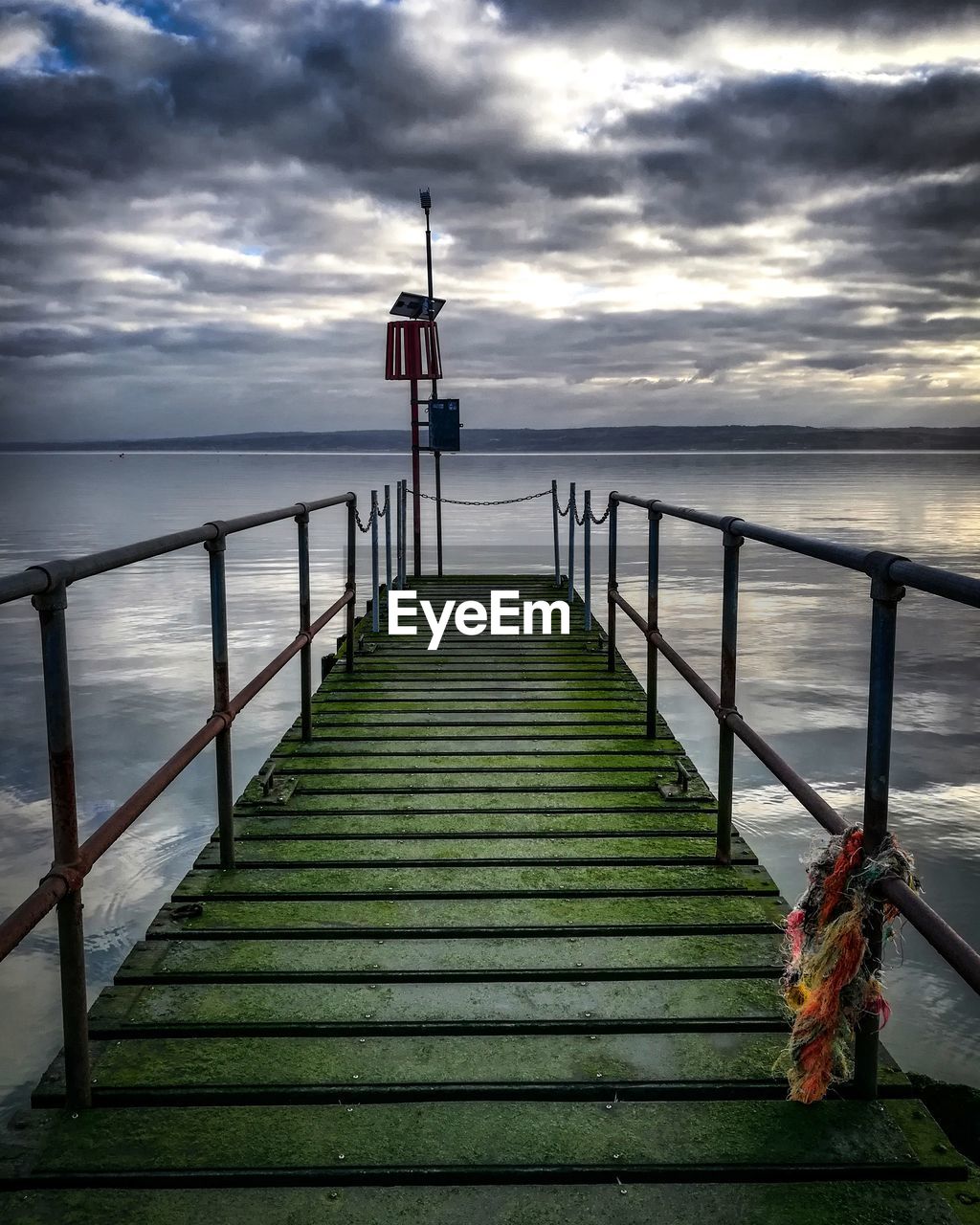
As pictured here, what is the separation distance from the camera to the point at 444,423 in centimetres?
1248

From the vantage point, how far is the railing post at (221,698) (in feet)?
11.1

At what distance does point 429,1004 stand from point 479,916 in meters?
0.55

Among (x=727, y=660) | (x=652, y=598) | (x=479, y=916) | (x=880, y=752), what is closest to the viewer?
(x=880, y=752)

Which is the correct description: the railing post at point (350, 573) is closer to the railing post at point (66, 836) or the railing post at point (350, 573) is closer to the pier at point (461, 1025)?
the pier at point (461, 1025)

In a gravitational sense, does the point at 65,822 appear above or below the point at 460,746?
above

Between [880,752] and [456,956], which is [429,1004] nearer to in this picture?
[456,956]

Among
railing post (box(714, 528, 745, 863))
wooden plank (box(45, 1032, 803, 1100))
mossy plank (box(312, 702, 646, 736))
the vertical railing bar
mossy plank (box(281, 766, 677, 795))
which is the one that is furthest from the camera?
the vertical railing bar

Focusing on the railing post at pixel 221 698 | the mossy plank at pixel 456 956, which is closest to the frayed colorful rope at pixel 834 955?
the mossy plank at pixel 456 956

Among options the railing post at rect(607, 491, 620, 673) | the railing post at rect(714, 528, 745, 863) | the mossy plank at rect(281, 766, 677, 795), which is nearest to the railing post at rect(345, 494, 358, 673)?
the railing post at rect(607, 491, 620, 673)

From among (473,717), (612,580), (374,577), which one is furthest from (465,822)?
(374,577)

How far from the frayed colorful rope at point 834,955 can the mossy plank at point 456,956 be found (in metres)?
0.58

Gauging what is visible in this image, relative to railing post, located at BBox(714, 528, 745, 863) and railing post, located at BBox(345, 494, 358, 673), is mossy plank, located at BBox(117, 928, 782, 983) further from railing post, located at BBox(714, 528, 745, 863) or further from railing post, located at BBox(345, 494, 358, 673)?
railing post, located at BBox(345, 494, 358, 673)

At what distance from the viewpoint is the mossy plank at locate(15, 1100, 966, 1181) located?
6.71ft

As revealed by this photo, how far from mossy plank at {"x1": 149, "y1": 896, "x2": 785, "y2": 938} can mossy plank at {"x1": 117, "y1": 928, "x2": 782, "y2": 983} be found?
50 mm
